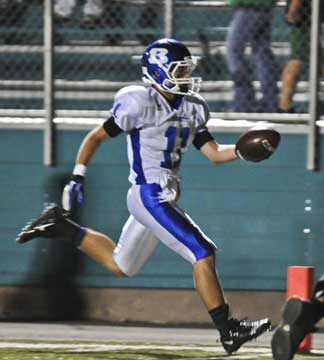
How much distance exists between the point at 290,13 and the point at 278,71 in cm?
40

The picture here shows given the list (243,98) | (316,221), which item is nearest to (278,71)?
(243,98)

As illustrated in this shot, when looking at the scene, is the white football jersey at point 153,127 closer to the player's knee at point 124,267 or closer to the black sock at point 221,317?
the player's knee at point 124,267

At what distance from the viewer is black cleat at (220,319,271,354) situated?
7.20 meters

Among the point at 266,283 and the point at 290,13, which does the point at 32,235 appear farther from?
the point at 290,13

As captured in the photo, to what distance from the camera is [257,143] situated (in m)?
7.32

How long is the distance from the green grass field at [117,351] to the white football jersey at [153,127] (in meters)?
0.99

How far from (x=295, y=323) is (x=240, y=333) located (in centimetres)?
A: 98

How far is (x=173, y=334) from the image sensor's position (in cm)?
862

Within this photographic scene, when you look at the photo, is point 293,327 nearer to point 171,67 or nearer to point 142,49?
point 171,67

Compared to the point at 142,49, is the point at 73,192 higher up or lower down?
lower down

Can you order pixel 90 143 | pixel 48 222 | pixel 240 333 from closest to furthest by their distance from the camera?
pixel 240 333
pixel 90 143
pixel 48 222

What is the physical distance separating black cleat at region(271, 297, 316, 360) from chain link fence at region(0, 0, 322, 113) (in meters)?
2.93

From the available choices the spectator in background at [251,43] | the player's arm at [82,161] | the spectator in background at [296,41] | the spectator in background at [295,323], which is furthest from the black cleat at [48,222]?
the spectator in background at [295,323]

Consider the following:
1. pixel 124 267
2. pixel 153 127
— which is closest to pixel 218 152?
pixel 153 127
